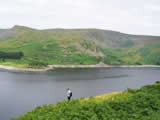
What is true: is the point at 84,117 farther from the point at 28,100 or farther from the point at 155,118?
the point at 28,100

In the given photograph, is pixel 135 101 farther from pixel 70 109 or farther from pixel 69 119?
pixel 69 119

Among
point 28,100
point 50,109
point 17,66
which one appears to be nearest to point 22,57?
point 17,66

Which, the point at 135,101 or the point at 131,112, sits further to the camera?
the point at 135,101

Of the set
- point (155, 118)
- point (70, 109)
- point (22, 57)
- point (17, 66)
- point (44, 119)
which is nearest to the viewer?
point (44, 119)

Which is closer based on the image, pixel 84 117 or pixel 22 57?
pixel 84 117

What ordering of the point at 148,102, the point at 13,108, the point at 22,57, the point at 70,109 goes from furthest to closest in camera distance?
1. the point at 22,57
2. the point at 13,108
3. the point at 148,102
4. the point at 70,109

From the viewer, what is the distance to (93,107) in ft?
64.4

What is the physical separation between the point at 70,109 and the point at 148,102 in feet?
36.7

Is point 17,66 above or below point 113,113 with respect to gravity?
below

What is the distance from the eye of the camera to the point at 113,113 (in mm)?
18500

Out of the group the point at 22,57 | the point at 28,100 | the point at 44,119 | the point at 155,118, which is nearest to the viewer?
the point at 44,119

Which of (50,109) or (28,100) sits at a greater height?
(50,109)

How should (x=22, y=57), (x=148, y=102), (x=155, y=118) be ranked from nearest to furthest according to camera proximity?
(x=155, y=118) → (x=148, y=102) → (x=22, y=57)

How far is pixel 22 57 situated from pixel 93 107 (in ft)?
625
